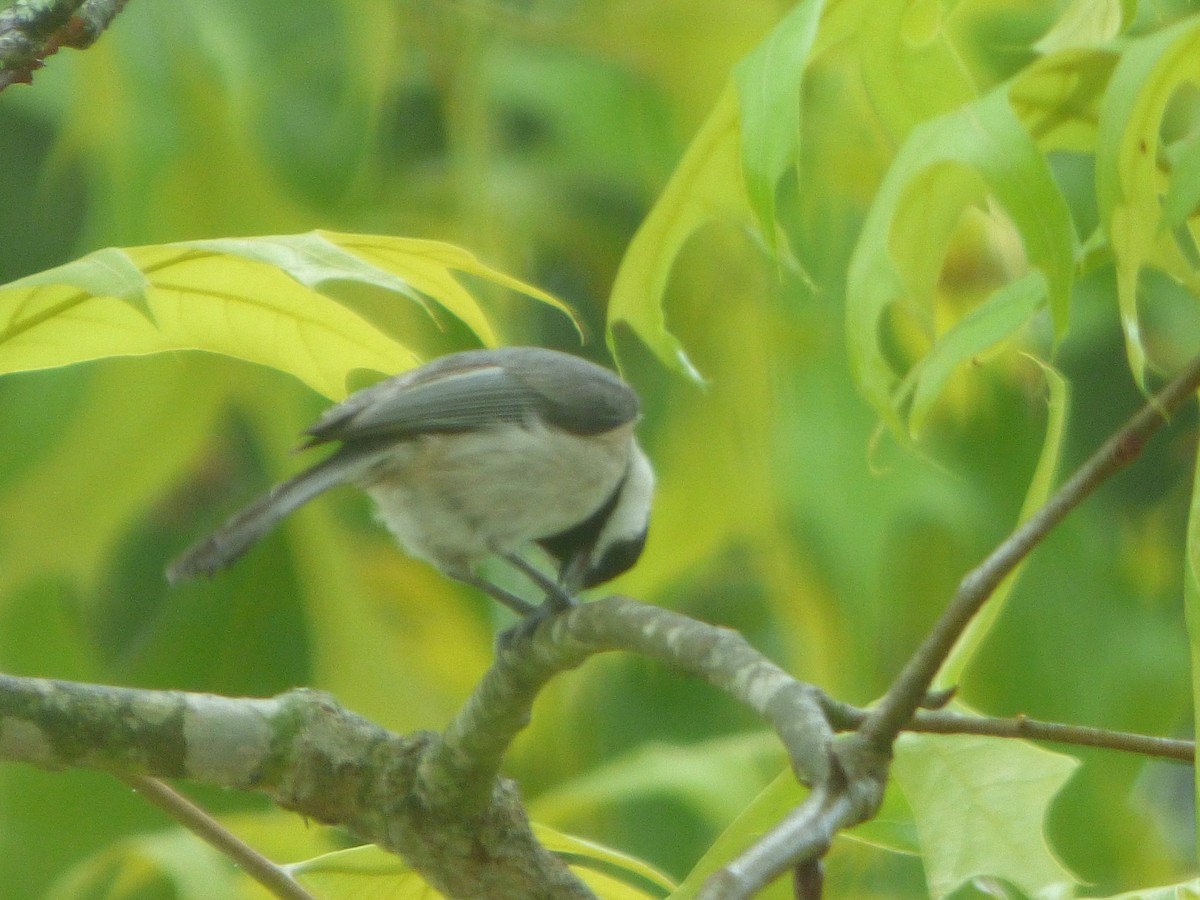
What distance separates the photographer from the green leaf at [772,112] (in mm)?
A: 852

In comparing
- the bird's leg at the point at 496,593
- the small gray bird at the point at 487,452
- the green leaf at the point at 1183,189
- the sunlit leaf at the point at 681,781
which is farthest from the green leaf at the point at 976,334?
the sunlit leaf at the point at 681,781

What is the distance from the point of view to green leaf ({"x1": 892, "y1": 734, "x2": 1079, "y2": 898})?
34.7 inches

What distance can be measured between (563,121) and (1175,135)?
104 cm

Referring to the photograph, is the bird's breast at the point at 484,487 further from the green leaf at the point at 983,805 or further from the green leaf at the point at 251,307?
the green leaf at the point at 983,805

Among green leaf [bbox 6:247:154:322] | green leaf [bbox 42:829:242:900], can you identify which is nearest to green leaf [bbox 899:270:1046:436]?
green leaf [bbox 6:247:154:322]

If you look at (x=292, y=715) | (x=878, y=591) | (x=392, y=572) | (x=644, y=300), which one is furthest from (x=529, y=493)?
(x=392, y=572)

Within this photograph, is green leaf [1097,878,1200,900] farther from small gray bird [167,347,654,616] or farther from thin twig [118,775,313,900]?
small gray bird [167,347,654,616]

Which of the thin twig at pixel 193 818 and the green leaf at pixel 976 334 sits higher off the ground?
the green leaf at pixel 976 334

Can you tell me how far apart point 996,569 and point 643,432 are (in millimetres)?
1745

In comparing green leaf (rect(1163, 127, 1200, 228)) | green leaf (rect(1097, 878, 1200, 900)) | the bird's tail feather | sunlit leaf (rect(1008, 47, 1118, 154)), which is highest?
sunlit leaf (rect(1008, 47, 1118, 154))

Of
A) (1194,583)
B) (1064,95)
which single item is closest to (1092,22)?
(1064,95)

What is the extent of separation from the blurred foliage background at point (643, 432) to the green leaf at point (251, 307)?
3.21 feet

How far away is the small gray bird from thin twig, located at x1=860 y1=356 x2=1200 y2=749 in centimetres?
84

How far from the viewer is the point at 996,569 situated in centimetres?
70
